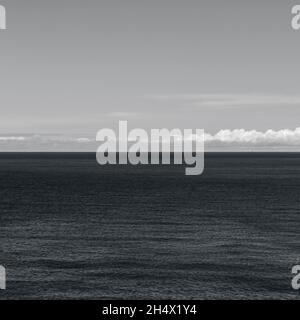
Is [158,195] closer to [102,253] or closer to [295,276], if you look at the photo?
[102,253]

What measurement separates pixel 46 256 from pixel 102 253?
306 inches

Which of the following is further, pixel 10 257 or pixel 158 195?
pixel 158 195

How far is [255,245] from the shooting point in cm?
7388

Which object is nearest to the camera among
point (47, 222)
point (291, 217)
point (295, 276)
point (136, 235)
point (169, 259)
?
point (295, 276)

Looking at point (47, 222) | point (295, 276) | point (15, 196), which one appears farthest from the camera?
point (15, 196)

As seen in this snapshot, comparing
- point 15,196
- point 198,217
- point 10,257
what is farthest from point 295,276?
point 15,196

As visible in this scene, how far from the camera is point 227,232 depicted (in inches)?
3337

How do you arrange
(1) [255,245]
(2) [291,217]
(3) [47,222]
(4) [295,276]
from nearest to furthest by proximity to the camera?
→ 1. (4) [295,276]
2. (1) [255,245]
3. (3) [47,222]
4. (2) [291,217]

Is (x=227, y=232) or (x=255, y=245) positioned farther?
(x=227, y=232)

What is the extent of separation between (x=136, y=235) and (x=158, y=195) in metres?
70.7

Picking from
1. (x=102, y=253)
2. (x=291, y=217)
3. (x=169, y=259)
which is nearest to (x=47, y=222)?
(x=102, y=253)

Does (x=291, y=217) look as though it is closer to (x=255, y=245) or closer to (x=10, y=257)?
(x=255, y=245)

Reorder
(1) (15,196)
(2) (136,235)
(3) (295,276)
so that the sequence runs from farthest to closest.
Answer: (1) (15,196) → (2) (136,235) → (3) (295,276)

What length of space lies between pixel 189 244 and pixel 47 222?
109 feet
